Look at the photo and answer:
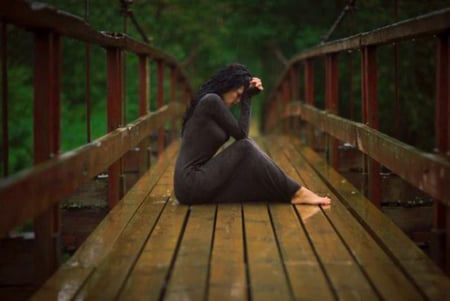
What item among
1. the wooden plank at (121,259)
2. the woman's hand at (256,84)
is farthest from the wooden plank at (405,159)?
the wooden plank at (121,259)

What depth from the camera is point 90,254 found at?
4258 mm

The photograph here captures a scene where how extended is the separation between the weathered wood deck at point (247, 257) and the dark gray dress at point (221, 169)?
0.10 m

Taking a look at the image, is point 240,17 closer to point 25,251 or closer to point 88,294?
point 25,251

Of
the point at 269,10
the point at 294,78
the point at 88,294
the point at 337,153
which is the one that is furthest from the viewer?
the point at 269,10

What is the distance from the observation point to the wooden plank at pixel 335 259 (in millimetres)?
3553

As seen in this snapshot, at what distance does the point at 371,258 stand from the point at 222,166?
1.85 meters

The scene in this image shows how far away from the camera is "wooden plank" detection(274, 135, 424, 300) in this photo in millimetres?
3571

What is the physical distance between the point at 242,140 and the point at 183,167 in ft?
1.34

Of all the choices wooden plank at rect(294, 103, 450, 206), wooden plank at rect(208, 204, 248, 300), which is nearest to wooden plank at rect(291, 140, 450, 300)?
wooden plank at rect(294, 103, 450, 206)

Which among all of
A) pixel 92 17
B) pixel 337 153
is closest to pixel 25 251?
pixel 337 153

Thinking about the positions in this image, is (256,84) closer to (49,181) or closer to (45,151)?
(45,151)

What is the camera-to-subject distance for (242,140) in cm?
589

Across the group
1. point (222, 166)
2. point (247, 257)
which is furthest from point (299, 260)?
point (222, 166)

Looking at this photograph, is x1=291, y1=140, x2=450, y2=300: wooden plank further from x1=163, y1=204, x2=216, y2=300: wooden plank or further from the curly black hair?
the curly black hair
